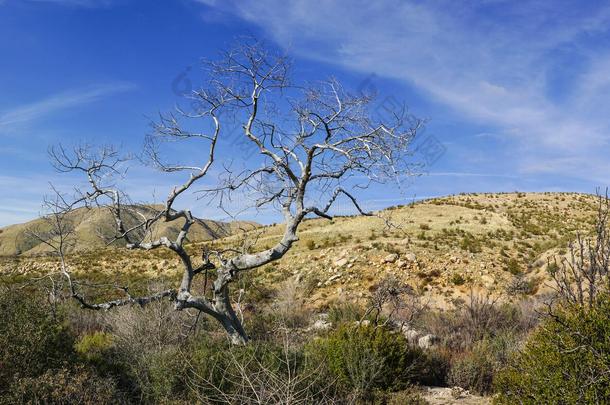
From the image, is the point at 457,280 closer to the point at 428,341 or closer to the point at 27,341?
the point at 428,341

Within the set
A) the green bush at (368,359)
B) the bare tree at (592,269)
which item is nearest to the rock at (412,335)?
the green bush at (368,359)

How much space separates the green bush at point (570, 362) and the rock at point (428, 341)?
5.92 m

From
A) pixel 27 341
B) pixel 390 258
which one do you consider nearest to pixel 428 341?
pixel 27 341

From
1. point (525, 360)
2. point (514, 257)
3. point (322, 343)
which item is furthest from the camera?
point (514, 257)

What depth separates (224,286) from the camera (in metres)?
9.59

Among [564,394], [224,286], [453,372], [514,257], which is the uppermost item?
[514,257]

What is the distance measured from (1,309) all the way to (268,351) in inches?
174

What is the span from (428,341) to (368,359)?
4.06 meters

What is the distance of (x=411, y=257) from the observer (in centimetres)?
2523

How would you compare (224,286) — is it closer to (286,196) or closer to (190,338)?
(190,338)

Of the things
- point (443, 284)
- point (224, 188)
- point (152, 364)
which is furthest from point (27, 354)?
point (443, 284)

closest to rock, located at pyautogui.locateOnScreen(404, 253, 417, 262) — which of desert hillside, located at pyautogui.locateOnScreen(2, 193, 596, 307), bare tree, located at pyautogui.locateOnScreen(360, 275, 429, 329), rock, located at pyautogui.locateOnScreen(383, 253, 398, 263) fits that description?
desert hillside, located at pyautogui.locateOnScreen(2, 193, 596, 307)

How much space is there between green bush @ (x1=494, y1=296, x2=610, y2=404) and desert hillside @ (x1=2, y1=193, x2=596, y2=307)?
23.1 feet

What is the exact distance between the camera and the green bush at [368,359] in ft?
26.7
